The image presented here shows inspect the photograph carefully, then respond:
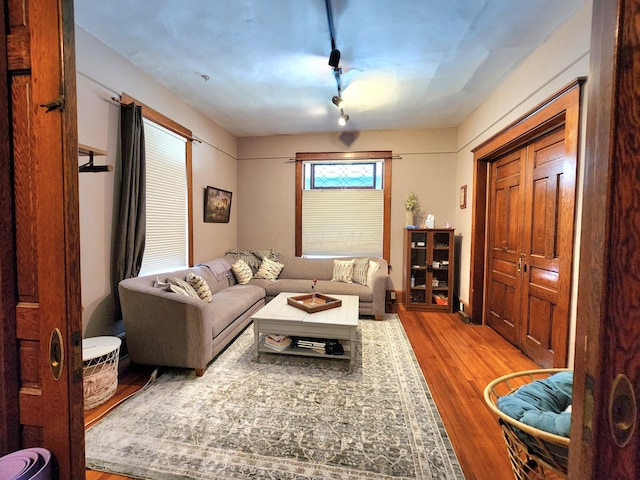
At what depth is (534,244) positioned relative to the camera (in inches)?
106

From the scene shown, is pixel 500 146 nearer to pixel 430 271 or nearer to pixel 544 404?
pixel 430 271

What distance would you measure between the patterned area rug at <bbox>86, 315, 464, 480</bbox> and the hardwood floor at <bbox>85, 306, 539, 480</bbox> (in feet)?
0.34

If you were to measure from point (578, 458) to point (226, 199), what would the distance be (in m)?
4.74

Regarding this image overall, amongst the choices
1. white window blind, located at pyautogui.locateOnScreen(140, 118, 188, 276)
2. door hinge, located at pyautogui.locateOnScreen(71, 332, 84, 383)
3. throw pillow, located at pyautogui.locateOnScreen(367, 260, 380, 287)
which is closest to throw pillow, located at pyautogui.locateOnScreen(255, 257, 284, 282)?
white window blind, located at pyautogui.locateOnScreen(140, 118, 188, 276)

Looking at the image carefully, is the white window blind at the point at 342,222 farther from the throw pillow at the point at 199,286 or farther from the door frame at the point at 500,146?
the throw pillow at the point at 199,286

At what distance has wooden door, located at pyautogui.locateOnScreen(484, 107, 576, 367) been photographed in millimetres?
2166

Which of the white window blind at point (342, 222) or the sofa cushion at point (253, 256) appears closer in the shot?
the sofa cushion at point (253, 256)

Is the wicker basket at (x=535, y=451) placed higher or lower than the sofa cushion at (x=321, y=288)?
higher

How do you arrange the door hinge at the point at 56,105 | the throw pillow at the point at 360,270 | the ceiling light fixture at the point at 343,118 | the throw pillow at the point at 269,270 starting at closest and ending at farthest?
the door hinge at the point at 56,105
the ceiling light fixture at the point at 343,118
the throw pillow at the point at 360,270
the throw pillow at the point at 269,270

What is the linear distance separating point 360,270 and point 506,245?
1.97 m

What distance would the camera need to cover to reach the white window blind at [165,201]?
3051 mm

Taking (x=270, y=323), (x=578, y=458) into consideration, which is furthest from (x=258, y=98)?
(x=578, y=458)

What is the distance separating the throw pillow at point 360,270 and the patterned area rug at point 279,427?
69.2 inches

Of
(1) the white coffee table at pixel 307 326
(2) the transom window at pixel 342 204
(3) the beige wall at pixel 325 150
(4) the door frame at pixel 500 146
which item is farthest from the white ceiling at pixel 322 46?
(1) the white coffee table at pixel 307 326
